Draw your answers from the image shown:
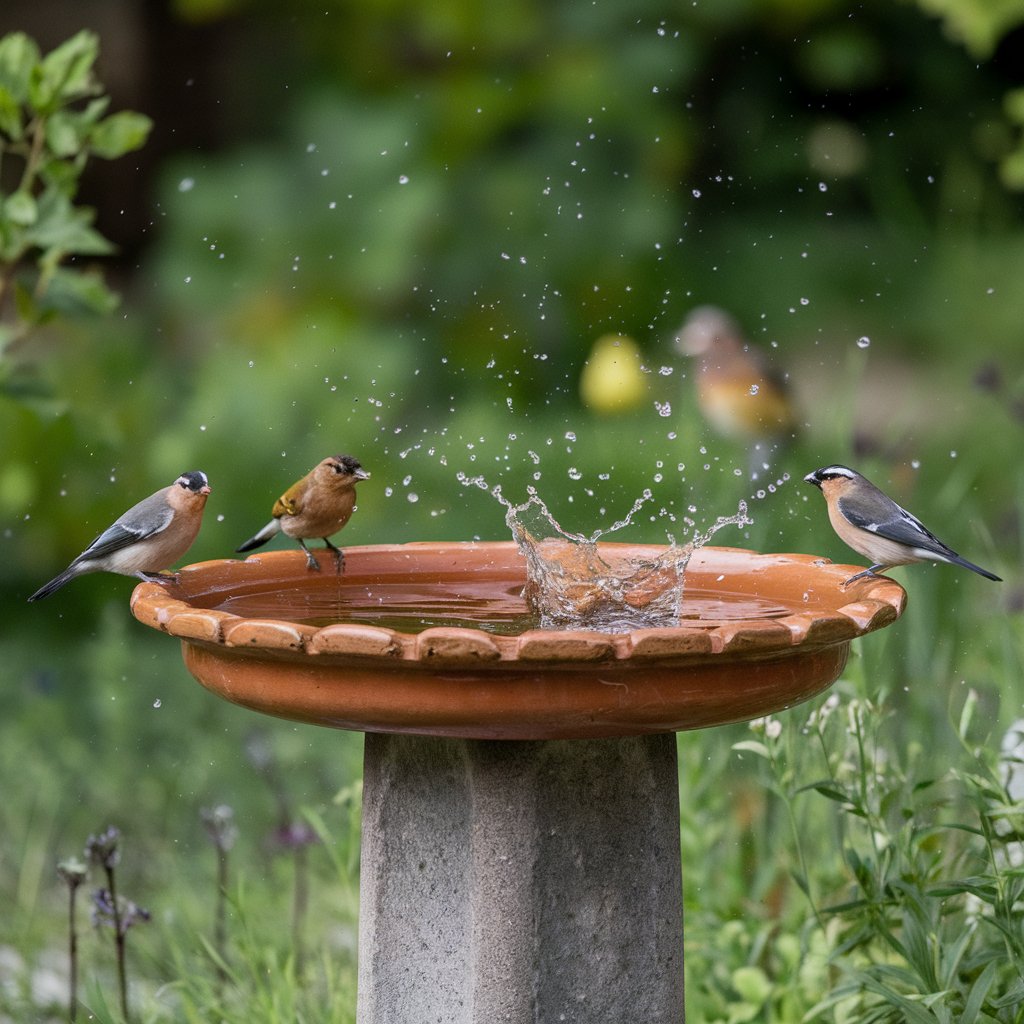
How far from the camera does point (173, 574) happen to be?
2.71m

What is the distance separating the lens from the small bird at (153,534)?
2832mm

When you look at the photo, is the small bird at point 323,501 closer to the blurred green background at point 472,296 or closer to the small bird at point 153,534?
the small bird at point 153,534

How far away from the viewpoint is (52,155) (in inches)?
142

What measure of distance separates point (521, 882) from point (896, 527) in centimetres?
91

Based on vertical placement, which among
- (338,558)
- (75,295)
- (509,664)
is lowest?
(509,664)

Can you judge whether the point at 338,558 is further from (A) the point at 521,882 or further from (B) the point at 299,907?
(B) the point at 299,907

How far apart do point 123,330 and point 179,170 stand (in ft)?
2.62

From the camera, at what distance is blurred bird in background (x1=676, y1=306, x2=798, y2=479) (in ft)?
18.8

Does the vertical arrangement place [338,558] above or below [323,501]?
below

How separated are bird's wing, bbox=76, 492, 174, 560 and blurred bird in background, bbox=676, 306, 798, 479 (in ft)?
9.97

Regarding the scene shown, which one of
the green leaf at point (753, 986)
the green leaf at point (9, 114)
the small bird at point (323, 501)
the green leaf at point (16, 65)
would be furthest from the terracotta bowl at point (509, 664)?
the green leaf at point (16, 65)

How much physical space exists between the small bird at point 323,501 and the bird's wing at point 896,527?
2.93ft

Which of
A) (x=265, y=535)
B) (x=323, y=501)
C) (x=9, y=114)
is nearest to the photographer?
(x=323, y=501)

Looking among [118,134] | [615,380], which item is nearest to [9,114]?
[118,134]
